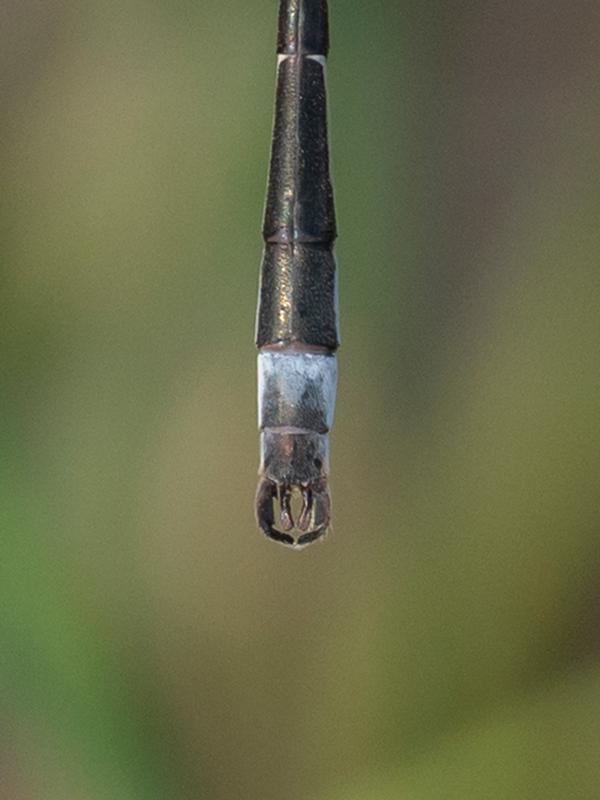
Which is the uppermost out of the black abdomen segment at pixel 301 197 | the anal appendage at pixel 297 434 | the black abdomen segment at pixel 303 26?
the black abdomen segment at pixel 303 26

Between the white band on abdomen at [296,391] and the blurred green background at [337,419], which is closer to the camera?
the white band on abdomen at [296,391]

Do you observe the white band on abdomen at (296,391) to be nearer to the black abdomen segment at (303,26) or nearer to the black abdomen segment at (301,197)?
the black abdomen segment at (301,197)

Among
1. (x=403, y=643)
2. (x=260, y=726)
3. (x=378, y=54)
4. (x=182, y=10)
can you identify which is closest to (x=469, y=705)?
(x=403, y=643)

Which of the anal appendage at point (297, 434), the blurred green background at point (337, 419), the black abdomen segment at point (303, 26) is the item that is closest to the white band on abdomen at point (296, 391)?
the anal appendage at point (297, 434)

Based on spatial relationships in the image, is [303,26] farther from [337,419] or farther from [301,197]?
[337,419]

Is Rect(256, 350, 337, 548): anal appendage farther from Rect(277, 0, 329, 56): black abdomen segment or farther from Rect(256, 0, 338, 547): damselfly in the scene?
Rect(277, 0, 329, 56): black abdomen segment

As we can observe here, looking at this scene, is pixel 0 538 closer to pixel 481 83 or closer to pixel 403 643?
pixel 403 643
